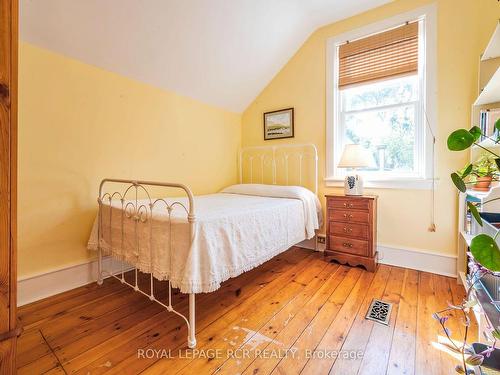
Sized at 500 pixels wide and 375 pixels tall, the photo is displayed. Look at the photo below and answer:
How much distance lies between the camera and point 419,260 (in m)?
2.39

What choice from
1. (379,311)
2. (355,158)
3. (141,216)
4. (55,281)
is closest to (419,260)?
(379,311)

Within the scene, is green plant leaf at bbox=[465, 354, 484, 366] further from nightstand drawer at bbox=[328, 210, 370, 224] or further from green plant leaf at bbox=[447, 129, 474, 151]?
nightstand drawer at bbox=[328, 210, 370, 224]

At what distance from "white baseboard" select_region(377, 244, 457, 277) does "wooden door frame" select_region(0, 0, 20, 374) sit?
280 cm

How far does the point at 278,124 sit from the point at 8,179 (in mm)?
2965

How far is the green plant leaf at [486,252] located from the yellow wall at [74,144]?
241 cm

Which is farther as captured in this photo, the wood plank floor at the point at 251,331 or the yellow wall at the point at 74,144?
the yellow wall at the point at 74,144

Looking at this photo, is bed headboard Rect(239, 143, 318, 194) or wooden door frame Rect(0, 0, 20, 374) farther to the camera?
bed headboard Rect(239, 143, 318, 194)

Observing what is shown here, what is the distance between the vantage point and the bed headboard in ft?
9.95

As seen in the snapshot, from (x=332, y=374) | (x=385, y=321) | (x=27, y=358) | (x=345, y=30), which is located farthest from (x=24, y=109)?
(x=345, y=30)

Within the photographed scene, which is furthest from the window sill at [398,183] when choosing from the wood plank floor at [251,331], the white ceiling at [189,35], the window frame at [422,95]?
the white ceiling at [189,35]

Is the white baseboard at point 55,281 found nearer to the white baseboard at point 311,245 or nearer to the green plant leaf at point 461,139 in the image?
the white baseboard at point 311,245

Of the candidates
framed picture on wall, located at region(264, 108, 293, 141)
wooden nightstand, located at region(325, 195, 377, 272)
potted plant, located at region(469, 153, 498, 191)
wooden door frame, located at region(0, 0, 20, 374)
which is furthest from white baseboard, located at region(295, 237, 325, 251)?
wooden door frame, located at region(0, 0, 20, 374)

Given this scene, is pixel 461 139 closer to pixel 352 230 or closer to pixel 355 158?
pixel 355 158

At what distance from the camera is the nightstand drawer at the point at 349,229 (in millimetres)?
2396
